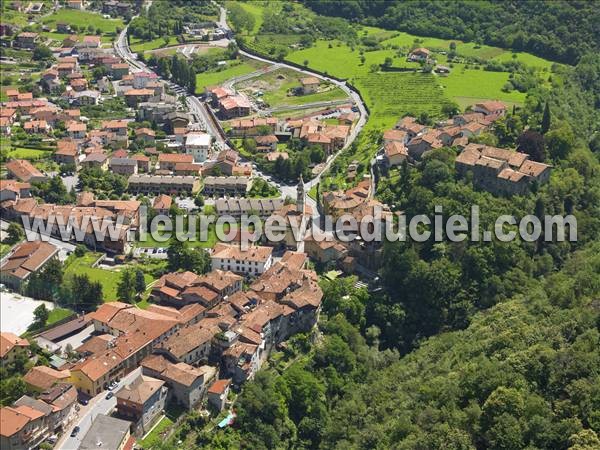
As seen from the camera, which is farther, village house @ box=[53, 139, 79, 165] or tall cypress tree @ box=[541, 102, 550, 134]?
village house @ box=[53, 139, 79, 165]

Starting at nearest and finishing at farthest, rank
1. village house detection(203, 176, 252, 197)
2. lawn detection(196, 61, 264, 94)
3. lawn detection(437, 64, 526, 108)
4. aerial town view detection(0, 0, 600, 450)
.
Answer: aerial town view detection(0, 0, 600, 450) → village house detection(203, 176, 252, 197) → lawn detection(437, 64, 526, 108) → lawn detection(196, 61, 264, 94)

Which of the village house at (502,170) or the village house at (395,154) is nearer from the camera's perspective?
the village house at (502,170)

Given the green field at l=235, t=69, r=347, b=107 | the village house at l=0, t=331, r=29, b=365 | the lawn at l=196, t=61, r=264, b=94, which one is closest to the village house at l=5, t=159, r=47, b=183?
the village house at l=0, t=331, r=29, b=365

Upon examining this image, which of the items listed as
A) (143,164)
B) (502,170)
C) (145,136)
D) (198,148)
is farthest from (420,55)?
(143,164)

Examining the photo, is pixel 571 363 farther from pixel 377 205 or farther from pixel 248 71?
pixel 248 71

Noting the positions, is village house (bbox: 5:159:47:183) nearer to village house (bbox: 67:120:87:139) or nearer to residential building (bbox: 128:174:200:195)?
residential building (bbox: 128:174:200:195)

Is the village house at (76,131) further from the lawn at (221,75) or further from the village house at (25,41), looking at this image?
the village house at (25,41)

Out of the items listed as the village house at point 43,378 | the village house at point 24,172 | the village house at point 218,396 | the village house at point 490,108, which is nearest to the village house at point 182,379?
the village house at point 218,396
